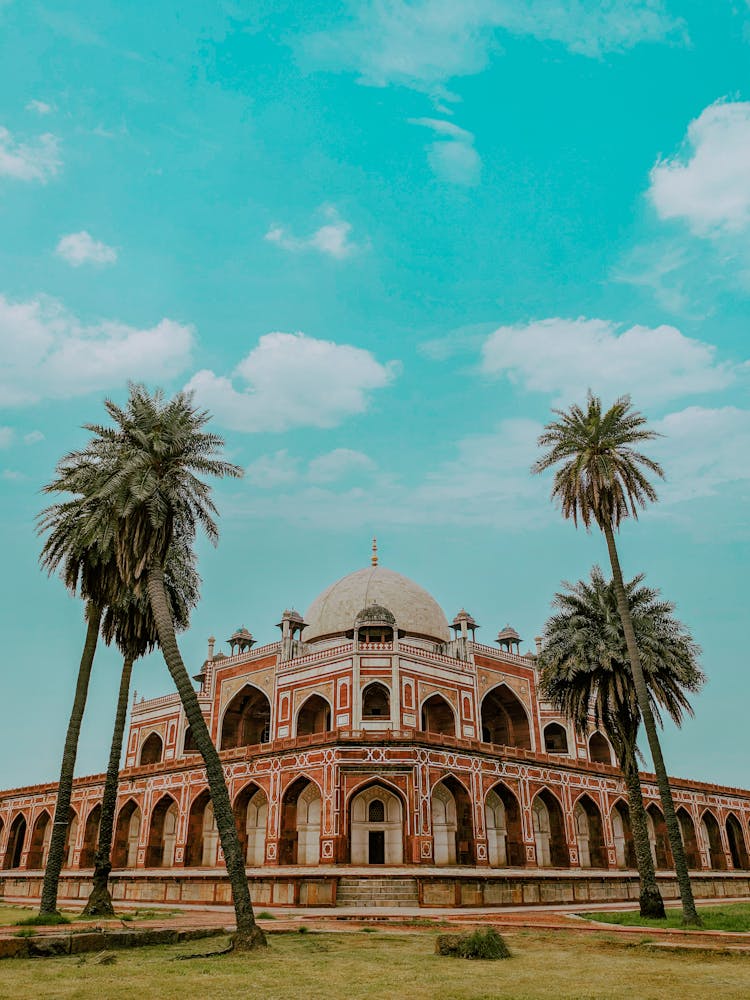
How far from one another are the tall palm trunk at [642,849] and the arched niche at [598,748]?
2676cm

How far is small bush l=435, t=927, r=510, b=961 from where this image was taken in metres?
13.2

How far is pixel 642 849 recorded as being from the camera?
80.4ft

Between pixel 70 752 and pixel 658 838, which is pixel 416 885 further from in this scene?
pixel 658 838

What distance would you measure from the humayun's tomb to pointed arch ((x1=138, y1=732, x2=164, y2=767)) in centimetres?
15

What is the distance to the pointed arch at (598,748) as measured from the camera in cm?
5225

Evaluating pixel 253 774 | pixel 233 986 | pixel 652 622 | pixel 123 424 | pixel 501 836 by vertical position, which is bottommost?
pixel 233 986

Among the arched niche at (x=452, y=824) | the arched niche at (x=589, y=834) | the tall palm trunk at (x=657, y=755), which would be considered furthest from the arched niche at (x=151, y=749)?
the tall palm trunk at (x=657, y=755)

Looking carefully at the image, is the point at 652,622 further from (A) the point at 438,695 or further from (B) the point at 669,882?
(A) the point at 438,695

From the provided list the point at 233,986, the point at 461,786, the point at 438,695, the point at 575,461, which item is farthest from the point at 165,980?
the point at 438,695

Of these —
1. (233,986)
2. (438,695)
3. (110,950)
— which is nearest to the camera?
(233,986)

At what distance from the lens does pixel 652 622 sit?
89.4 feet

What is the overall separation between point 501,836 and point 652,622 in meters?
18.4

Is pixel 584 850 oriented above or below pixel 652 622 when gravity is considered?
below

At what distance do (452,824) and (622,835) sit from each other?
541 inches
